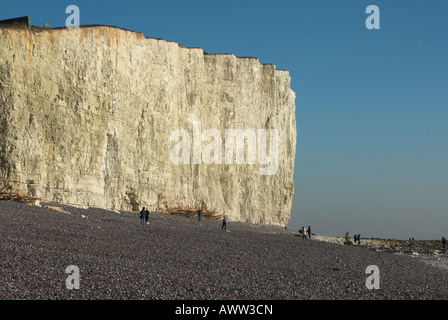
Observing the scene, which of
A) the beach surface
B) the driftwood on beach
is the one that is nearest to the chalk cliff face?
the driftwood on beach

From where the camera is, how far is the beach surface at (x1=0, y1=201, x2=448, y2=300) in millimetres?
9023

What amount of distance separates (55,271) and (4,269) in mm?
863

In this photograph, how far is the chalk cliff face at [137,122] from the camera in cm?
2439

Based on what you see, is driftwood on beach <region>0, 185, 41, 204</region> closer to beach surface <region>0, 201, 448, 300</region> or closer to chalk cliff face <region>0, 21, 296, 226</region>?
chalk cliff face <region>0, 21, 296, 226</region>

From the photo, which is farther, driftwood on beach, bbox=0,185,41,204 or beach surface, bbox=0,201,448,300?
driftwood on beach, bbox=0,185,41,204

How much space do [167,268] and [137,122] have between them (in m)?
21.0

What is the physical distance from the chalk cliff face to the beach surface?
6.63m

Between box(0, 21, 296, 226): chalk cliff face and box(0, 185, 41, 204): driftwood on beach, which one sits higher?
box(0, 21, 296, 226): chalk cliff face

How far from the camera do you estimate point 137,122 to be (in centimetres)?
3134

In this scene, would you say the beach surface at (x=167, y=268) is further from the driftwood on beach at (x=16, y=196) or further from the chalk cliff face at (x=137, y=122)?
the chalk cliff face at (x=137, y=122)

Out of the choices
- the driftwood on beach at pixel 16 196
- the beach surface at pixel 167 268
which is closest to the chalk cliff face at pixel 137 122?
the driftwood on beach at pixel 16 196

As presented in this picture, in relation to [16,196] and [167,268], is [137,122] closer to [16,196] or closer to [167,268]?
[16,196]
